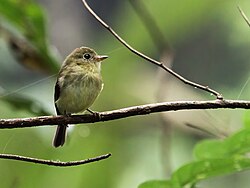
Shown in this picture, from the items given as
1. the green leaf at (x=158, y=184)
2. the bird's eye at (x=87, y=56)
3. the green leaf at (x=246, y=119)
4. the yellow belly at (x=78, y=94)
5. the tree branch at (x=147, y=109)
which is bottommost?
the green leaf at (x=158, y=184)

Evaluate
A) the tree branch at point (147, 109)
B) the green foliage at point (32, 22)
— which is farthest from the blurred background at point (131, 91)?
the tree branch at point (147, 109)

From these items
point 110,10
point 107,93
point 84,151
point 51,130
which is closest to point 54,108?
point 51,130

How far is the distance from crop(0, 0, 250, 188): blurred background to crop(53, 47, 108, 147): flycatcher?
10 cm

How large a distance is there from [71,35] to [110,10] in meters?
0.67

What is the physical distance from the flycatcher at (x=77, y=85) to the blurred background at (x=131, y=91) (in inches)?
4.0

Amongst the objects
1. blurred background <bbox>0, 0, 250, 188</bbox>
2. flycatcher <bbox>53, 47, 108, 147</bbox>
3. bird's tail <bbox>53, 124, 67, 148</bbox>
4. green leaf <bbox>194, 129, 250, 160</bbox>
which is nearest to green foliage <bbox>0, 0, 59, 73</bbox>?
blurred background <bbox>0, 0, 250, 188</bbox>

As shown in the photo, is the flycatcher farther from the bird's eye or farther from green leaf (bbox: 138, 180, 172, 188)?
green leaf (bbox: 138, 180, 172, 188)

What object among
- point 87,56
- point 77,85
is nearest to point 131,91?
point 87,56

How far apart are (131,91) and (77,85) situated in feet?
4.46

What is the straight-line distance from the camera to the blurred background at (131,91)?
2695 millimetres

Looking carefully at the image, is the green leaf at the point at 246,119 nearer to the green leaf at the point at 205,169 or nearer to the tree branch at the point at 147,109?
the green leaf at the point at 205,169

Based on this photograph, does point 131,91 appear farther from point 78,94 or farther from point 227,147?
point 227,147

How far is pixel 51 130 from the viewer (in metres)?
2.86

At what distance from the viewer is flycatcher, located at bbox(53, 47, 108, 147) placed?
2.46m
